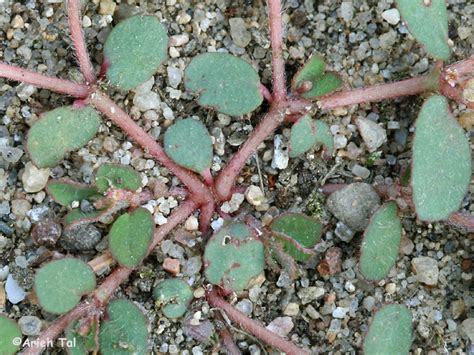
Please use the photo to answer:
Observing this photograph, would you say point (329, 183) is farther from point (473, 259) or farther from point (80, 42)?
point (80, 42)

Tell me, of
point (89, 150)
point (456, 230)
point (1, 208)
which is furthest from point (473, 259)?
point (1, 208)

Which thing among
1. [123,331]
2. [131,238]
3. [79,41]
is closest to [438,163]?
A: [131,238]

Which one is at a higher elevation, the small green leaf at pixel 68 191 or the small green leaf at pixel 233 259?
the small green leaf at pixel 68 191

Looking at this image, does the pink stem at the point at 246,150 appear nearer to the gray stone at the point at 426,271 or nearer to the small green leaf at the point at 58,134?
the small green leaf at the point at 58,134

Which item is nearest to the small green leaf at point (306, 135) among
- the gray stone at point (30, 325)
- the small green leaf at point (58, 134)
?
the small green leaf at point (58, 134)

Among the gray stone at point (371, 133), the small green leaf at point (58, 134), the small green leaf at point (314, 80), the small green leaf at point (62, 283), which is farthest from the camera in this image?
the gray stone at point (371, 133)

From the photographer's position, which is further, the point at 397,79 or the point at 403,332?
the point at 397,79
